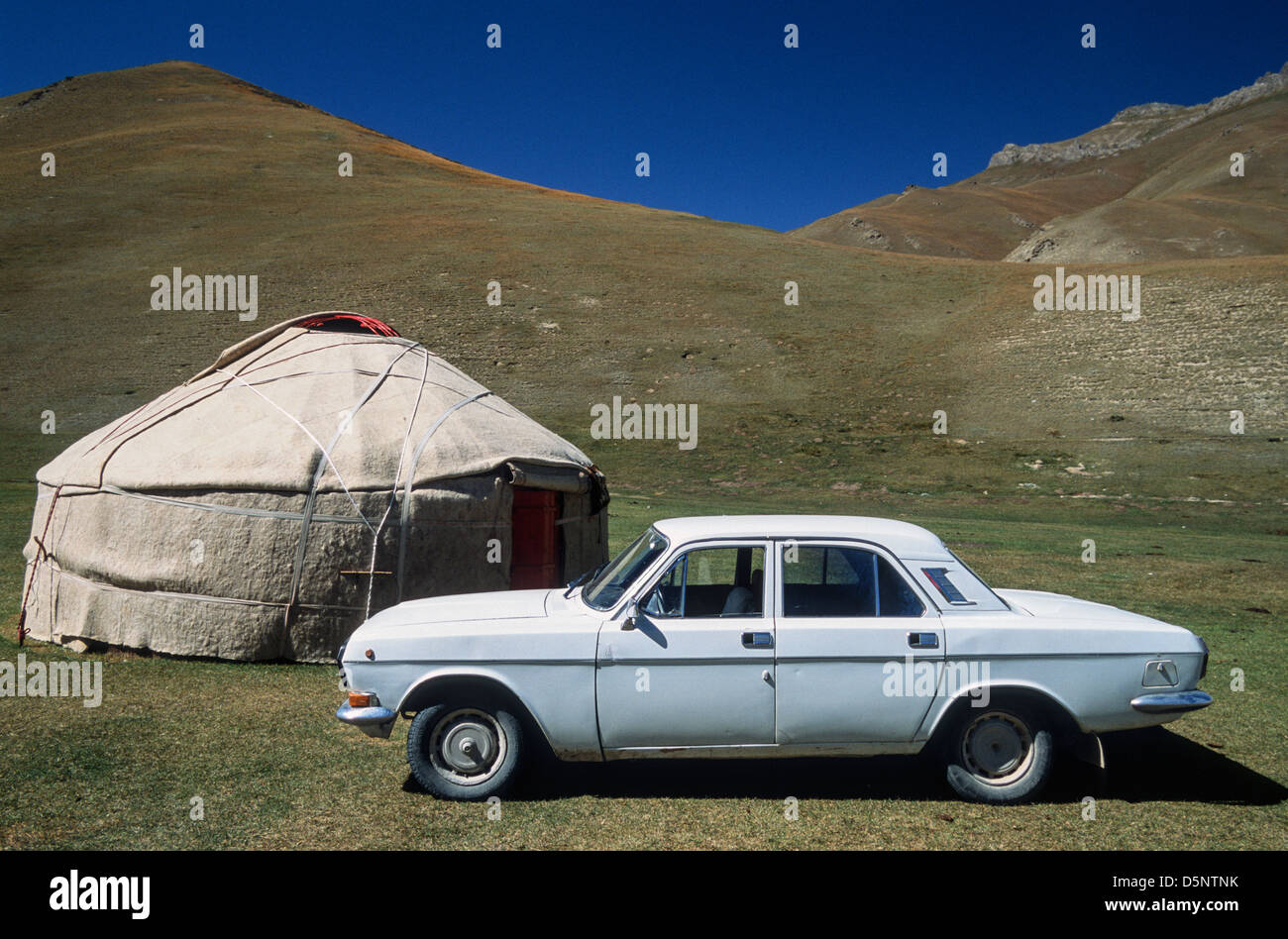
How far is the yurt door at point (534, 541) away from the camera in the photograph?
9250 millimetres

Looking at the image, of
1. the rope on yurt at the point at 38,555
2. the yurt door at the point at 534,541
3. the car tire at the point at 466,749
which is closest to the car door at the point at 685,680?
the car tire at the point at 466,749

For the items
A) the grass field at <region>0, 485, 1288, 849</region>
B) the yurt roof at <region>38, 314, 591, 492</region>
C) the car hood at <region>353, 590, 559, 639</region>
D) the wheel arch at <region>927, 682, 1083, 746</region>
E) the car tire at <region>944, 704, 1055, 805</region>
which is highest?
the yurt roof at <region>38, 314, 591, 492</region>

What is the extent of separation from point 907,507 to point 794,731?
20.7 metres

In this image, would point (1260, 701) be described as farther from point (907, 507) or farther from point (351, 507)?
point (907, 507)

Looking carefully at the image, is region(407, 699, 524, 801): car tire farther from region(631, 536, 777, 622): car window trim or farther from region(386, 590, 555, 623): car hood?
region(631, 536, 777, 622): car window trim

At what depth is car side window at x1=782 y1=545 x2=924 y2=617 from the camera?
502cm

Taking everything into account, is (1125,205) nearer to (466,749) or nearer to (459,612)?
(459,612)

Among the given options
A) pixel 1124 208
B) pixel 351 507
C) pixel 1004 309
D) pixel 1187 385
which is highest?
pixel 1124 208

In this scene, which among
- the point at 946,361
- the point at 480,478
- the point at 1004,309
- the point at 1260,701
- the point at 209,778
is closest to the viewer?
the point at 209,778

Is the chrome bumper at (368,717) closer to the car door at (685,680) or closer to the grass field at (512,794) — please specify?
the grass field at (512,794)

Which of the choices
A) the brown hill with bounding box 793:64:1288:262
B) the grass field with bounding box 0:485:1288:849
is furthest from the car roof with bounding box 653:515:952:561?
the brown hill with bounding box 793:64:1288:262

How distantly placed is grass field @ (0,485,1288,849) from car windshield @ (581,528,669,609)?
117cm

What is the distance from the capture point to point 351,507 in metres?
8.02
